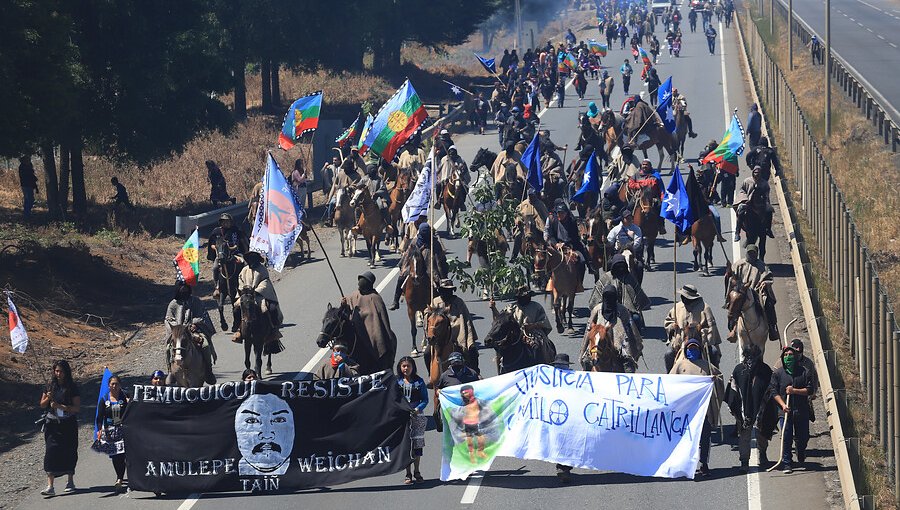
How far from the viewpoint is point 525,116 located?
44938mm

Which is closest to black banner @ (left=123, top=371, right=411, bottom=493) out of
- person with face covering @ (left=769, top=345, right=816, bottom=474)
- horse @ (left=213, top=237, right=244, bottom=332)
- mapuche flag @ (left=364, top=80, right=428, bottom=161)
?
person with face covering @ (left=769, top=345, right=816, bottom=474)

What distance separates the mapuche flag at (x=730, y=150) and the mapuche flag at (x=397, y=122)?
632cm

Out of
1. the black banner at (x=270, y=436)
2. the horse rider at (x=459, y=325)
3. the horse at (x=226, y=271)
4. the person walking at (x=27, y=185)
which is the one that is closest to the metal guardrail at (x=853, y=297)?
the horse rider at (x=459, y=325)

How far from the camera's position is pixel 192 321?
1967cm

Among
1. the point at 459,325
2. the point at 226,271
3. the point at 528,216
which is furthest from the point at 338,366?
the point at 528,216

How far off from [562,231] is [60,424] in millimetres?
9982

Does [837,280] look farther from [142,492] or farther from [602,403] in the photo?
[142,492]

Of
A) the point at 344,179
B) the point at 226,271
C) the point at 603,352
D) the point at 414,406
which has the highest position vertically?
the point at 603,352

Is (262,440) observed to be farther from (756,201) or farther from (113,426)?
(756,201)

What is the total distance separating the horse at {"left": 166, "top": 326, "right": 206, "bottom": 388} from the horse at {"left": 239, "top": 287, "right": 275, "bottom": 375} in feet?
6.05

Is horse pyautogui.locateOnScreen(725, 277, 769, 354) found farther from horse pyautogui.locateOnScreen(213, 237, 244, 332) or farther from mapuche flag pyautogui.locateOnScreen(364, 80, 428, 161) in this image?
mapuche flag pyautogui.locateOnScreen(364, 80, 428, 161)

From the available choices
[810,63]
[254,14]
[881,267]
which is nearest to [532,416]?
[881,267]

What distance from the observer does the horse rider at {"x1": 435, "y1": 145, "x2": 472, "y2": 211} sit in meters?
31.4

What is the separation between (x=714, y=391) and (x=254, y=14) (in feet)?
119
